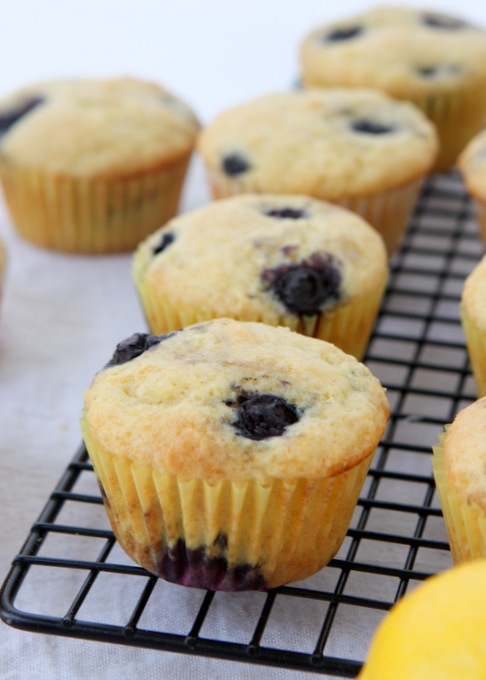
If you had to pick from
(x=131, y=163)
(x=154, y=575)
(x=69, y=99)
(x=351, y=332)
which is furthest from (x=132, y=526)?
(x=69, y=99)

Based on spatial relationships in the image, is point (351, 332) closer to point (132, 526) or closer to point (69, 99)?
point (132, 526)

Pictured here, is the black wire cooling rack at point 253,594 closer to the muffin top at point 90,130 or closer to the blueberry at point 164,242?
the blueberry at point 164,242

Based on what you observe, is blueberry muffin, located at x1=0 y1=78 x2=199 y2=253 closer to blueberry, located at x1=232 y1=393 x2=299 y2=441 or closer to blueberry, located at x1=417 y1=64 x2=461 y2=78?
blueberry, located at x1=417 y1=64 x2=461 y2=78

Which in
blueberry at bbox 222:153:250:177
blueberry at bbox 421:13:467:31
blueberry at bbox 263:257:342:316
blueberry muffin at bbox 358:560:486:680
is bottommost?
blueberry at bbox 421:13:467:31

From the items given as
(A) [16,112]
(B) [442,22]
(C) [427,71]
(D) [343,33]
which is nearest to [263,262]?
(A) [16,112]

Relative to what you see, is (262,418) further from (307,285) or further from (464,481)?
(307,285)

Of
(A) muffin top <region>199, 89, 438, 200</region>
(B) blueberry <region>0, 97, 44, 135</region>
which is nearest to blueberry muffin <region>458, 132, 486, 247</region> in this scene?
(A) muffin top <region>199, 89, 438, 200</region>
